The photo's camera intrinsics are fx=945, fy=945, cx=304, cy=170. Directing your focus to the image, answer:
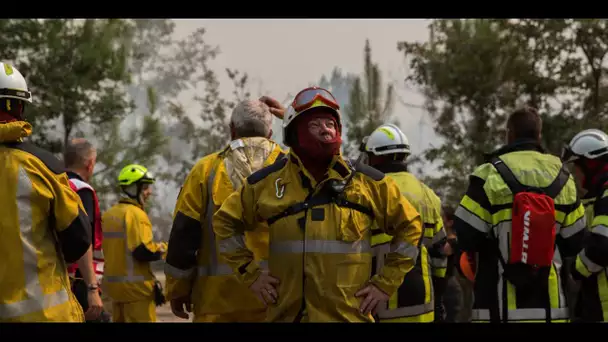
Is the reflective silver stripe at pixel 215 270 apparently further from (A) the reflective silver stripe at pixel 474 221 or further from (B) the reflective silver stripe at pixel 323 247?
(A) the reflective silver stripe at pixel 474 221

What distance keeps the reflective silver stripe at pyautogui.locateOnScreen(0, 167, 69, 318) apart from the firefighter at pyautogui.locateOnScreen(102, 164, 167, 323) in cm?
549

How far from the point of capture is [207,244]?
6262 millimetres

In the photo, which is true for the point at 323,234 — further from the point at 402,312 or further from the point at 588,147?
the point at 588,147

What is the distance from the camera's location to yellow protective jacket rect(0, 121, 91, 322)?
17.1ft

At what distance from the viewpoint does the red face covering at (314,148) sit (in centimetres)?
502

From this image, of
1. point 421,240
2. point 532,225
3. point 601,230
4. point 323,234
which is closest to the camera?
point 323,234

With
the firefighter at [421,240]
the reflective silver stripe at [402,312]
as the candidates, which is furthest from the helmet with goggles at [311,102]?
the reflective silver stripe at [402,312]

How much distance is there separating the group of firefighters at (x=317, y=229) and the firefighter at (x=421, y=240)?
0.01 meters

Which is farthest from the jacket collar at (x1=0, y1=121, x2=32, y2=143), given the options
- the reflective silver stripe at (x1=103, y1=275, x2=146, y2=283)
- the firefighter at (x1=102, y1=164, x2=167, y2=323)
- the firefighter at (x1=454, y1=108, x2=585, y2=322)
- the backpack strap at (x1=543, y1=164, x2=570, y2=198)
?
the reflective silver stripe at (x1=103, y1=275, x2=146, y2=283)

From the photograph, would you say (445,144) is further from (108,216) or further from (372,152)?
(372,152)

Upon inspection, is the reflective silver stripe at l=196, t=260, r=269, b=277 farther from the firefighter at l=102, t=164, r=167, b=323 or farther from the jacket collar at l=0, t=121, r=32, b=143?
the firefighter at l=102, t=164, r=167, b=323

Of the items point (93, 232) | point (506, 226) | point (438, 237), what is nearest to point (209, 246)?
point (93, 232)

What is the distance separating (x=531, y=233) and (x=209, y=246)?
2.18 m
